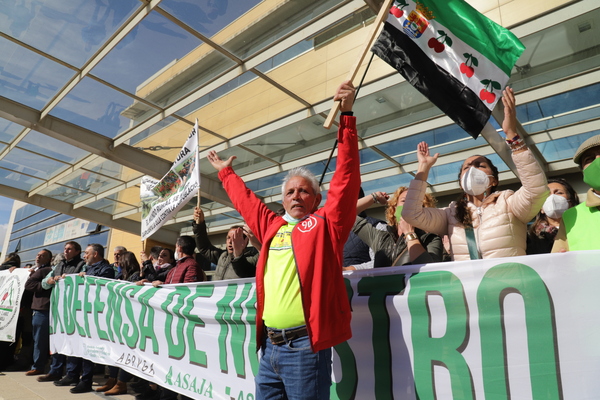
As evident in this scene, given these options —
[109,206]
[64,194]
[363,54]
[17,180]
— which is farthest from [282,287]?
[109,206]

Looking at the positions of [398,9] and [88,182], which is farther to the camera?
[88,182]

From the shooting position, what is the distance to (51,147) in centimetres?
1050

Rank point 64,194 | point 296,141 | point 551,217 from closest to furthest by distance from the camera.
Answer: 1. point 551,217
2. point 296,141
3. point 64,194

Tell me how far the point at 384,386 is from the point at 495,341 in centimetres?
64

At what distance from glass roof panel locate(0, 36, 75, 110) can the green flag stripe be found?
6971 millimetres

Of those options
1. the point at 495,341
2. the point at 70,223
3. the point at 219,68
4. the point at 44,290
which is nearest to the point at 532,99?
the point at 219,68

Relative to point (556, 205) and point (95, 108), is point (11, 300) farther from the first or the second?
point (556, 205)

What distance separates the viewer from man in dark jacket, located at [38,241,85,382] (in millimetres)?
5363

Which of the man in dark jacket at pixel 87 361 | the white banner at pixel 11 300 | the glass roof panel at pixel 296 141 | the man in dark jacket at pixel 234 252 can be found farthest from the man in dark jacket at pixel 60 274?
the glass roof panel at pixel 296 141

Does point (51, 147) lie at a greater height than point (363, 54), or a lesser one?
greater

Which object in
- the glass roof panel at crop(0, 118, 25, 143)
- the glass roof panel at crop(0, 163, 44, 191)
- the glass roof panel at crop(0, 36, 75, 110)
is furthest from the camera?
the glass roof panel at crop(0, 163, 44, 191)

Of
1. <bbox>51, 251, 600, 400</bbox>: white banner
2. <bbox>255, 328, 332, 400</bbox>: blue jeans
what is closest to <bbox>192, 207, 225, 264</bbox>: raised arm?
<bbox>51, 251, 600, 400</bbox>: white banner

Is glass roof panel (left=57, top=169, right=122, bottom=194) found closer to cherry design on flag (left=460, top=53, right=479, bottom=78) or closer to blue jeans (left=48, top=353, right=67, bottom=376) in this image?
blue jeans (left=48, top=353, right=67, bottom=376)

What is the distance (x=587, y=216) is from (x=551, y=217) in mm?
898
